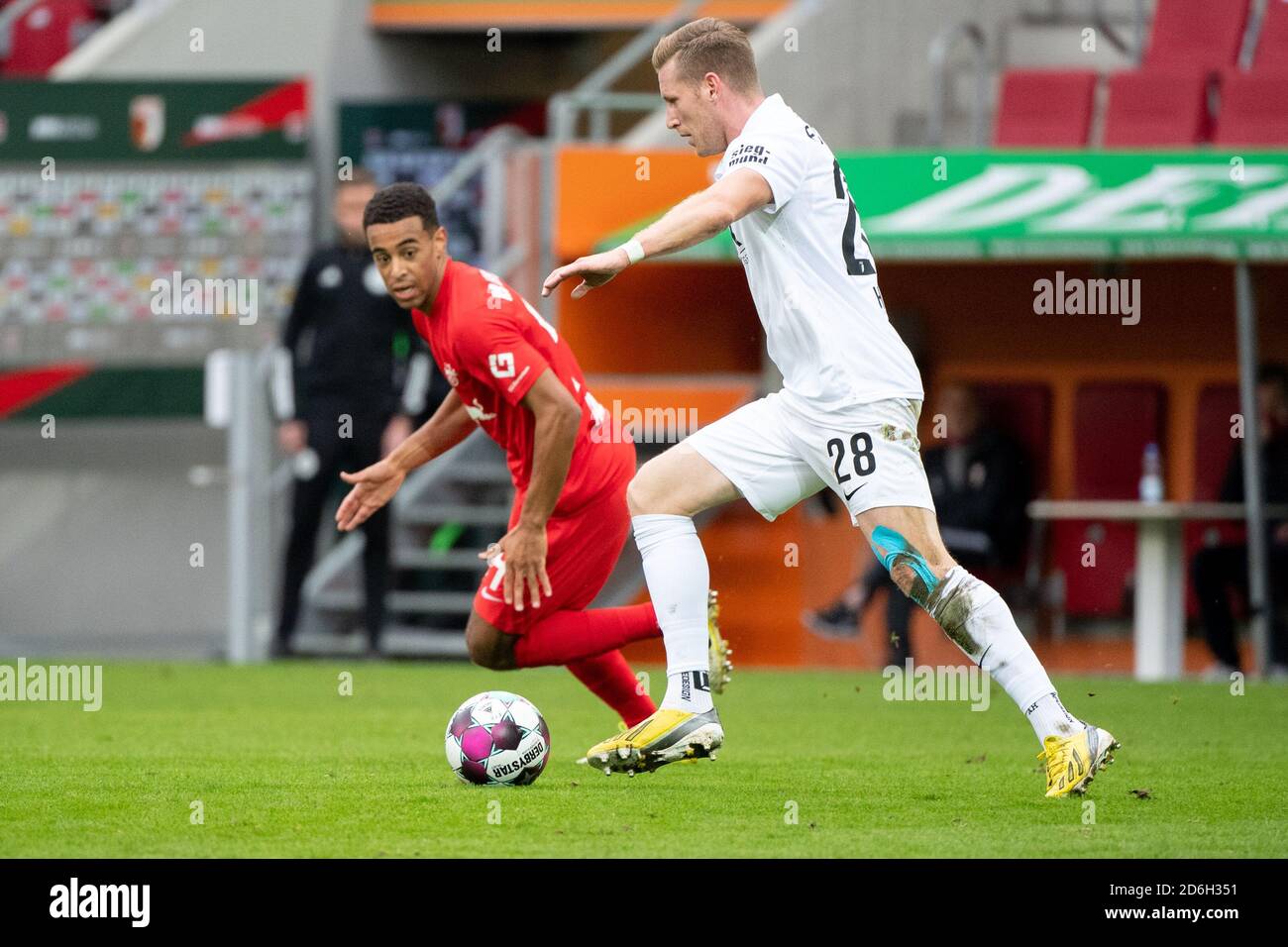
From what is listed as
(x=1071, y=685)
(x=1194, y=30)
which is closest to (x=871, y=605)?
(x=1071, y=685)

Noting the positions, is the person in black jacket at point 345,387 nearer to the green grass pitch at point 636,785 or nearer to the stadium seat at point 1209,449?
the green grass pitch at point 636,785

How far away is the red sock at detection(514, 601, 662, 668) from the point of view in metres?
7.15

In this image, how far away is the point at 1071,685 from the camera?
463 inches

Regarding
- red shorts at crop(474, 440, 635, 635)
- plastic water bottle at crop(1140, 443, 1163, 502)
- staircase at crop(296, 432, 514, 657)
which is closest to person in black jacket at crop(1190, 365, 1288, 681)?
plastic water bottle at crop(1140, 443, 1163, 502)

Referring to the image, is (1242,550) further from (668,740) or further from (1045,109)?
(668,740)

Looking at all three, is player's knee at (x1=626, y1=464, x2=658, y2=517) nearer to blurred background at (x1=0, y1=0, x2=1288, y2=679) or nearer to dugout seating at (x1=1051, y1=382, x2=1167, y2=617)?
blurred background at (x1=0, y1=0, x2=1288, y2=679)

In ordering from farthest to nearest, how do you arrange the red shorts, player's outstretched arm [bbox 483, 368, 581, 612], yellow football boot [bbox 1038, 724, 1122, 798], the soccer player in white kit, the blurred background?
the blurred background
the red shorts
player's outstretched arm [bbox 483, 368, 581, 612]
the soccer player in white kit
yellow football boot [bbox 1038, 724, 1122, 798]

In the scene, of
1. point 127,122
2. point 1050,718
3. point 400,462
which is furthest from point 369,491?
point 127,122

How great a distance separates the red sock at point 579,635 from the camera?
23.5 feet

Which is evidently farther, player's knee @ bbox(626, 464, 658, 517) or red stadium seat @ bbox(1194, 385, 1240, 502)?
red stadium seat @ bbox(1194, 385, 1240, 502)

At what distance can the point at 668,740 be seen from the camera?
676 centimetres

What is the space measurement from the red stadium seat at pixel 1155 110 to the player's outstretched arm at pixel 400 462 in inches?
294

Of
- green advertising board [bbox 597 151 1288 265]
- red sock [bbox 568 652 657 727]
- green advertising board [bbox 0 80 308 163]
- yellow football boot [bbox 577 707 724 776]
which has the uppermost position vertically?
green advertising board [bbox 0 80 308 163]

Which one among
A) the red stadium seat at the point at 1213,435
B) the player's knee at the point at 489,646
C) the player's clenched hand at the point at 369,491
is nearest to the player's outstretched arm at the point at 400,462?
the player's clenched hand at the point at 369,491
